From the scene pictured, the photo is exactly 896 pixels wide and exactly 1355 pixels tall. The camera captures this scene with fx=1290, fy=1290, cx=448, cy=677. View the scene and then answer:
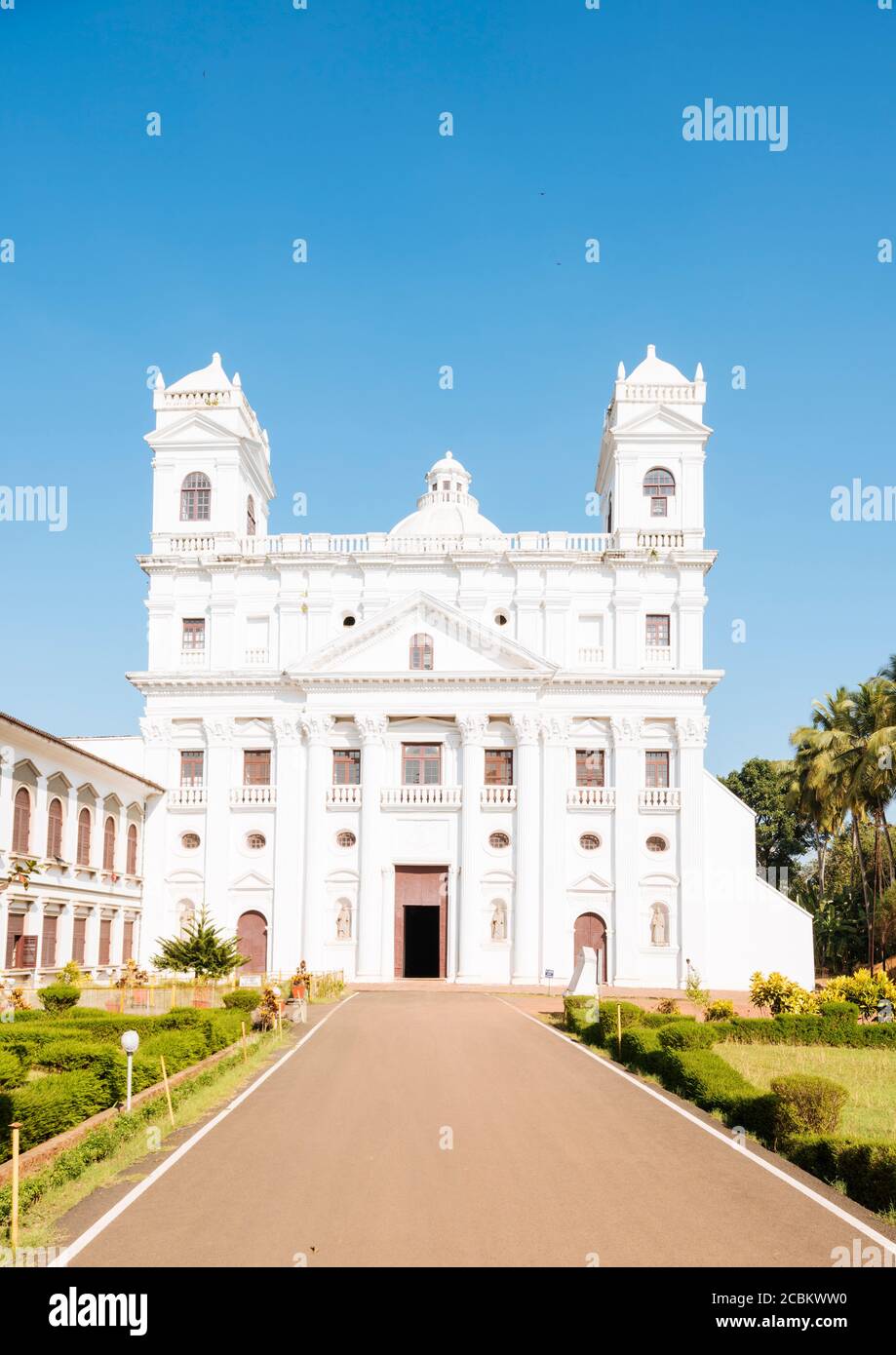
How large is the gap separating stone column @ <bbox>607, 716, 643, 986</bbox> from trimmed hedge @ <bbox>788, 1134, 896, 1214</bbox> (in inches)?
1390

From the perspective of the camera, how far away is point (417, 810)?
50906 mm

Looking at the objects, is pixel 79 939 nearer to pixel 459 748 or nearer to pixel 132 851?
pixel 132 851

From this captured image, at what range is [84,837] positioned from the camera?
45.1m

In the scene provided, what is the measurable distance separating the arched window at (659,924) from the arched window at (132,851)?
20.6 meters

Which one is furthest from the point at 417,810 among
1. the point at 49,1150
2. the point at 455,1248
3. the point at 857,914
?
the point at 455,1248

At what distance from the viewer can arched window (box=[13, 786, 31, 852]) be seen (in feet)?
127

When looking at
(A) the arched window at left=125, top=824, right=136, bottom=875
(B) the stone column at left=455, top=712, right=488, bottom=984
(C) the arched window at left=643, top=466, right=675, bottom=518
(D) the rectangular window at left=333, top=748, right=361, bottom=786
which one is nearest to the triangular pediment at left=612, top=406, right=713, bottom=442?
(C) the arched window at left=643, top=466, right=675, bottom=518

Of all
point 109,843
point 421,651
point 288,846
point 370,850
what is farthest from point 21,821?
point 421,651

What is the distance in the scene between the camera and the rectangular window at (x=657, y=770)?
171 ft

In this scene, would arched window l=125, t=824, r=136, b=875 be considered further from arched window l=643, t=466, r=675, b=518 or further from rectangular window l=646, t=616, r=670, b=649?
arched window l=643, t=466, r=675, b=518

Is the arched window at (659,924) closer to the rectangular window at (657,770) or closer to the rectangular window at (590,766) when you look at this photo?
the rectangular window at (657,770)

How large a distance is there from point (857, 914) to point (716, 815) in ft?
58.8

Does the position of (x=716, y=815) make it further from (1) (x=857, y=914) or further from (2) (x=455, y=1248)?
(2) (x=455, y=1248)

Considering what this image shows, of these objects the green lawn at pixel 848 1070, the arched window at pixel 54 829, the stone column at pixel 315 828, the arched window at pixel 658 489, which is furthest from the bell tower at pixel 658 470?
the green lawn at pixel 848 1070
